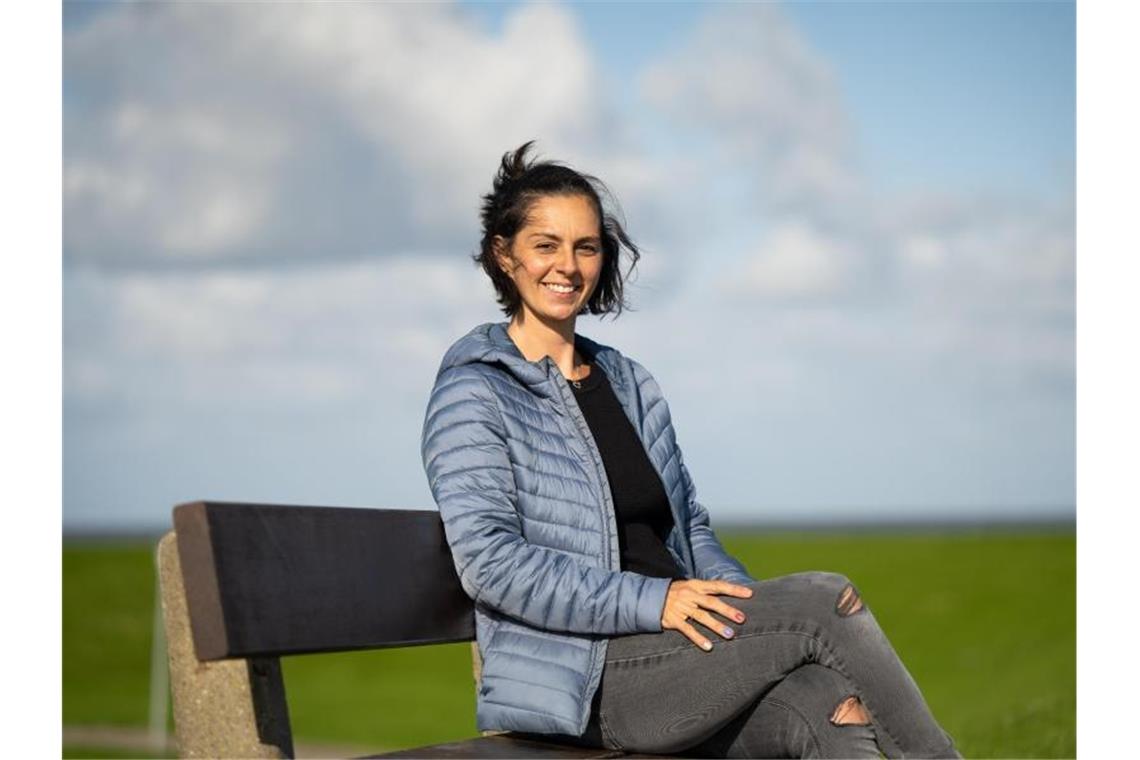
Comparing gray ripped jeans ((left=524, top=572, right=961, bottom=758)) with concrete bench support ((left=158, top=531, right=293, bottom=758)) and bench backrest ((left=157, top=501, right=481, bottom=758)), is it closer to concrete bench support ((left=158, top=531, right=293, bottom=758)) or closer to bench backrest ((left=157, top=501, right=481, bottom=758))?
bench backrest ((left=157, top=501, right=481, bottom=758))

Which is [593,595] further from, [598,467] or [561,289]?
[561,289]

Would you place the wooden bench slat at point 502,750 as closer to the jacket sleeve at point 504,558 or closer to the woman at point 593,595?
the woman at point 593,595

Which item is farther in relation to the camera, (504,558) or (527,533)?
(527,533)

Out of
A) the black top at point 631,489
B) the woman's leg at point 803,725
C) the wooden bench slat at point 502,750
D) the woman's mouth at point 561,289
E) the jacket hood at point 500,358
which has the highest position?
the woman's mouth at point 561,289

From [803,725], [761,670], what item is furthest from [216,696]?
[803,725]

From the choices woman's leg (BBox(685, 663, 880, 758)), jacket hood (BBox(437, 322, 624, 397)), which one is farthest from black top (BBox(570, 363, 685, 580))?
woman's leg (BBox(685, 663, 880, 758))

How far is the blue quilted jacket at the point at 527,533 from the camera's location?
321cm

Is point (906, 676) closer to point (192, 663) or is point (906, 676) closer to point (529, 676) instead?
point (529, 676)

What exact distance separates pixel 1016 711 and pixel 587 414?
4044mm

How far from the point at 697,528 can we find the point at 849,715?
2.89 ft

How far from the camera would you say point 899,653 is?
74.5 ft

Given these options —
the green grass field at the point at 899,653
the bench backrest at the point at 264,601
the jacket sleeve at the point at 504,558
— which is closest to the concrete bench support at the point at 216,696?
the bench backrest at the point at 264,601

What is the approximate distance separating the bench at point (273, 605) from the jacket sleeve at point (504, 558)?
14cm
